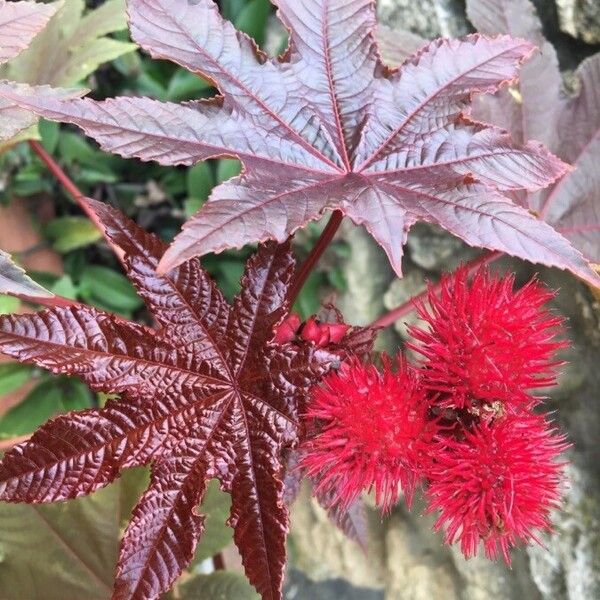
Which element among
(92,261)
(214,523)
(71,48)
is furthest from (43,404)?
(71,48)

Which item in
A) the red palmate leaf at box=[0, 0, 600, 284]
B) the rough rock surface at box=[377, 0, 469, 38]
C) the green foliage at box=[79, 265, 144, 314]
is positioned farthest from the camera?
the green foliage at box=[79, 265, 144, 314]

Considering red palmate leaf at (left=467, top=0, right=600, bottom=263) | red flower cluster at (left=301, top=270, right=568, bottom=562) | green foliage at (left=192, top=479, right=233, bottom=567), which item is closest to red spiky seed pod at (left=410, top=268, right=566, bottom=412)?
red flower cluster at (left=301, top=270, right=568, bottom=562)

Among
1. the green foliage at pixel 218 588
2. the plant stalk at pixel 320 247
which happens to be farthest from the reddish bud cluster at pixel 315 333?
the green foliage at pixel 218 588

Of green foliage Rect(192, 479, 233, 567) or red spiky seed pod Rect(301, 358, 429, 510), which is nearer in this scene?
red spiky seed pod Rect(301, 358, 429, 510)

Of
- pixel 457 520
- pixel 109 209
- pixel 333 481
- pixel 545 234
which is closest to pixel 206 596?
pixel 333 481

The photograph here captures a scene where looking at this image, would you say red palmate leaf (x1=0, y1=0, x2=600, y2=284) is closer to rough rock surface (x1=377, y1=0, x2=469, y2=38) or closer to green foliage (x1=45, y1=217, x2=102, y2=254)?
rough rock surface (x1=377, y1=0, x2=469, y2=38)

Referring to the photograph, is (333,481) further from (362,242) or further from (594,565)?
(362,242)

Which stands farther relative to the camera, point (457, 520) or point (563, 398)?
point (563, 398)

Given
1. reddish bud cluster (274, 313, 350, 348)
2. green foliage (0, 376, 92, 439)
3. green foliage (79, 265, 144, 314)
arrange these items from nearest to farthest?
reddish bud cluster (274, 313, 350, 348) < green foliage (0, 376, 92, 439) < green foliage (79, 265, 144, 314)
